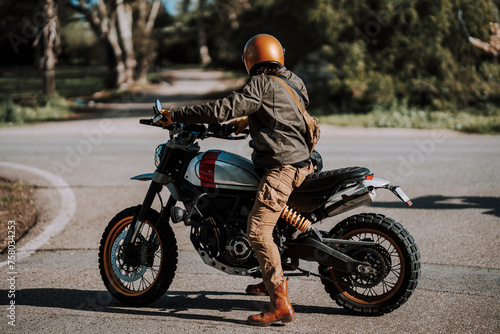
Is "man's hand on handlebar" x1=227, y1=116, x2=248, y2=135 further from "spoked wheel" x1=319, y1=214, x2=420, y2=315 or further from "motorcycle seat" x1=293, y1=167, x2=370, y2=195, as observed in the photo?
"spoked wheel" x1=319, y1=214, x2=420, y2=315

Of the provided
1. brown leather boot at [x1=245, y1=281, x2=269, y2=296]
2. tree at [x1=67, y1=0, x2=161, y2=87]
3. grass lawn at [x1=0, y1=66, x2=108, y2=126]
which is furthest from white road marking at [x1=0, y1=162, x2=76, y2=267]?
tree at [x1=67, y1=0, x2=161, y2=87]

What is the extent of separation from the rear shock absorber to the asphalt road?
67cm

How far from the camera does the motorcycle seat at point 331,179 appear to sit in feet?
13.4

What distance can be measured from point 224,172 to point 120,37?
29.7m

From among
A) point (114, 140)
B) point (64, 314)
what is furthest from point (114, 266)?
point (114, 140)

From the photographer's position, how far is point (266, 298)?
470cm

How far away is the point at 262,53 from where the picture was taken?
4055 mm

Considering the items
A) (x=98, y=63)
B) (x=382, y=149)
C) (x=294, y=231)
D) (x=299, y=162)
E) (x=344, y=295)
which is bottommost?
(x=98, y=63)

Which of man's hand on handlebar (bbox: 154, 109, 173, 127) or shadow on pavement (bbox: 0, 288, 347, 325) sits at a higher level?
man's hand on handlebar (bbox: 154, 109, 173, 127)

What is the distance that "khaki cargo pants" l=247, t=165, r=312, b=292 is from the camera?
404 cm

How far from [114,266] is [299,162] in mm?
1677

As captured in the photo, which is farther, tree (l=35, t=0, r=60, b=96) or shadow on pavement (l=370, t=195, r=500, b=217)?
tree (l=35, t=0, r=60, b=96)

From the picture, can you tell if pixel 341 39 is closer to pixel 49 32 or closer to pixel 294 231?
pixel 49 32

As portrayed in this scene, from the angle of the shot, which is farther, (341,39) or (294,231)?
(341,39)
